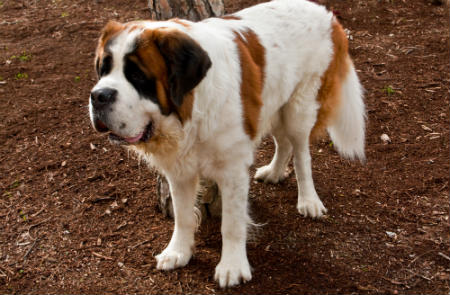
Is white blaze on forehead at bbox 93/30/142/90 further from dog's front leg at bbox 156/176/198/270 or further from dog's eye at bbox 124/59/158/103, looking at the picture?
dog's front leg at bbox 156/176/198/270

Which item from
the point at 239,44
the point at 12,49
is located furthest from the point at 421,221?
the point at 12,49

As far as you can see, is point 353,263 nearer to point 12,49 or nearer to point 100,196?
point 100,196

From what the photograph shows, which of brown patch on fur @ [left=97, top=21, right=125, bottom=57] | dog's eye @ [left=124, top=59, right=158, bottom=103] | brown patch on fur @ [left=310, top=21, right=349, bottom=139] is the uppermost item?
brown patch on fur @ [left=97, top=21, right=125, bottom=57]

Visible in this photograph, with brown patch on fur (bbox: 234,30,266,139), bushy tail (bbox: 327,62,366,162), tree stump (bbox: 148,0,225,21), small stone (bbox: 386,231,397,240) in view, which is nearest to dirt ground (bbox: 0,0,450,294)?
small stone (bbox: 386,231,397,240)

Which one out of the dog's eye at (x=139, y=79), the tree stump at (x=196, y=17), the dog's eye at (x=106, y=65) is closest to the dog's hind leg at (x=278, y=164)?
the tree stump at (x=196, y=17)

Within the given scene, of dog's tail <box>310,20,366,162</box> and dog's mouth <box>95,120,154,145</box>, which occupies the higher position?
dog's mouth <box>95,120,154,145</box>

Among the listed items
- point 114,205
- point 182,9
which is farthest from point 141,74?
point 114,205

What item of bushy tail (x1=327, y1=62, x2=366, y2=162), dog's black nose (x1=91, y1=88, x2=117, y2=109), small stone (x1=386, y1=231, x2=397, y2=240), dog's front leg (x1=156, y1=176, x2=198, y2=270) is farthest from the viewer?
bushy tail (x1=327, y1=62, x2=366, y2=162)

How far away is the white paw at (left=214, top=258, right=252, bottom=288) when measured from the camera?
3016 mm

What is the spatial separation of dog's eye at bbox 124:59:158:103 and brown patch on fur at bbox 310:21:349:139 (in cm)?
161

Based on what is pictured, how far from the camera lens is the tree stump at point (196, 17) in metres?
3.38

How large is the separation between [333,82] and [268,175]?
3.27 feet

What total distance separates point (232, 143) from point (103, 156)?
2.01m

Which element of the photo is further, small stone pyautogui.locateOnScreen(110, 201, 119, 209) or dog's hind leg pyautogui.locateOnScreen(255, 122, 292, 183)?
dog's hind leg pyautogui.locateOnScreen(255, 122, 292, 183)
